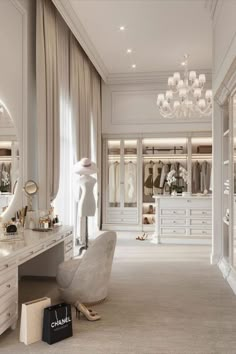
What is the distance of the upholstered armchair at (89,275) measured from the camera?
11.5 feet

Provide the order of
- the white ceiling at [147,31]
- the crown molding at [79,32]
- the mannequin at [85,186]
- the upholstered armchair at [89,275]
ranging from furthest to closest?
the mannequin at [85,186] < the white ceiling at [147,31] < the crown molding at [79,32] < the upholstered armchair at [89,275]

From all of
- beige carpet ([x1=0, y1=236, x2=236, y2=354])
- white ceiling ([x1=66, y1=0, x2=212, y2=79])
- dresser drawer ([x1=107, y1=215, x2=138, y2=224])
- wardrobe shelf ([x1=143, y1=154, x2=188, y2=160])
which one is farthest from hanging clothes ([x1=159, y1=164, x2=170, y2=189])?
beige carpet ([x1=0, y1=236, x2=236, y2=354])

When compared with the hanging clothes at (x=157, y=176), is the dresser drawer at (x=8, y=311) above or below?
below

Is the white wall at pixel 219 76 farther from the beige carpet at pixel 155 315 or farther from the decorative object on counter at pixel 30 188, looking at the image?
the decorative object on counter at pixel 30 188

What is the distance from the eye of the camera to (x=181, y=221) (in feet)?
24.0

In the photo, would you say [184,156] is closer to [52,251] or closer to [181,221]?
[181,221]

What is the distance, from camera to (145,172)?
8.78 meters

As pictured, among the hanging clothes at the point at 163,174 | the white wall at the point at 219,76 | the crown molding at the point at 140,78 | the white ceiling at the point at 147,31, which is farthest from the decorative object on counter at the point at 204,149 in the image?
the white wall at the point at 219,76

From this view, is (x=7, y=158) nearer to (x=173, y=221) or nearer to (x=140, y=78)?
(x=173, y=221)

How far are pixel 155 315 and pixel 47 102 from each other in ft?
10.3

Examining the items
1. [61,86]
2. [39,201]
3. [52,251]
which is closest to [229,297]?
[52,251]

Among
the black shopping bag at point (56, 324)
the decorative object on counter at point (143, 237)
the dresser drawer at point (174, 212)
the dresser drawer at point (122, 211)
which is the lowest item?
the decorative object on counter at point (143, 237)

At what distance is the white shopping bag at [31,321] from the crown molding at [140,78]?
21.5 feet

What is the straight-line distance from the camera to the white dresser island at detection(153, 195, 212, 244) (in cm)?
724
